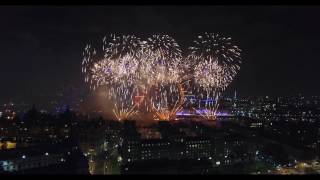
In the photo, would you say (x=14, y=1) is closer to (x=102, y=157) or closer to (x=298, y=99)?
(x=102, y=157)

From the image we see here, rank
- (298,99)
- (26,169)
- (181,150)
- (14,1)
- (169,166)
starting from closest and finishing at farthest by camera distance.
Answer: (14,1), (26,169), (169,166), (181,150), (298,99)

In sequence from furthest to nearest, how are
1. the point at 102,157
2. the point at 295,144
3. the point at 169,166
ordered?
1. the point at 295,144
2. the point at 102,157
3. the point at 169,166

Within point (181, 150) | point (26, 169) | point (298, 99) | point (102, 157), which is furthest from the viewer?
point (298, 99)

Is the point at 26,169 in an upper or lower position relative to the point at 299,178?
lower

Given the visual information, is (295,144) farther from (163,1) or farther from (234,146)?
(163,1)

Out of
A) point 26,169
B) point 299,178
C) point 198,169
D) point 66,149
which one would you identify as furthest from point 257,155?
point 299,178

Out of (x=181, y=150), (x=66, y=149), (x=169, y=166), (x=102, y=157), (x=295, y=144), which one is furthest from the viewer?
(x=295, y=144)

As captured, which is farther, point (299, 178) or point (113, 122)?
point (113, 122)

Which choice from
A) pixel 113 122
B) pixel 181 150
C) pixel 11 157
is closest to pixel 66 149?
pixel 11 157

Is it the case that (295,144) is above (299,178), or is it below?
below

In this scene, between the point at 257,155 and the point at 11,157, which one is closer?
the point at 11,157
